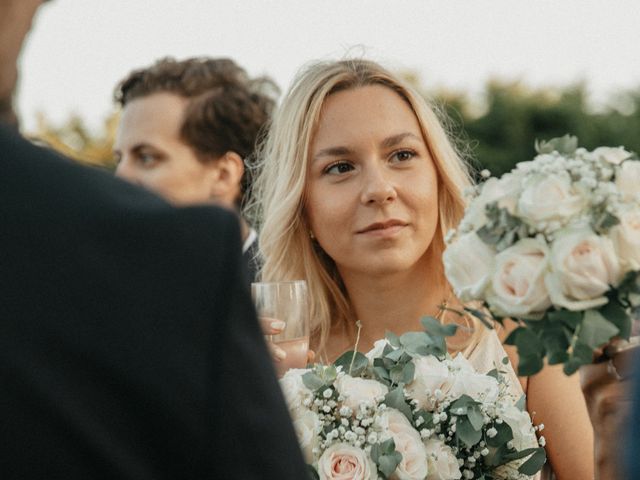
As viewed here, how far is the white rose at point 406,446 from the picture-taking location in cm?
254

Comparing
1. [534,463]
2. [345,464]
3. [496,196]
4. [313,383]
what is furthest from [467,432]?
[496,196]

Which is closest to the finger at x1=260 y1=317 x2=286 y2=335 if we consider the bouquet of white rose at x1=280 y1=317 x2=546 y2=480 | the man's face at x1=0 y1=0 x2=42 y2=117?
the bouquet of white rose at x1=280 y1=317 x2=546 y2=480

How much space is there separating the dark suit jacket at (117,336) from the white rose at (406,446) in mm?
1484

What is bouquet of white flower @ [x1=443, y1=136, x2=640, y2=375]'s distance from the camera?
1.98m

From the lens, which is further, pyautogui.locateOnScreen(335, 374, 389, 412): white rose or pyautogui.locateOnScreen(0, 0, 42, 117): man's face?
pyautogui.locateOnScreen(335, 374, 389, 412): white rose

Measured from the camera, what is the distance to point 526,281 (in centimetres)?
202

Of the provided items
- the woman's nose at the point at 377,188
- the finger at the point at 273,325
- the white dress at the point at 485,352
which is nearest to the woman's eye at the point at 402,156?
the woman's nose at the point at 377,188

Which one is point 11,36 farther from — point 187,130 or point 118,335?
point 187,130

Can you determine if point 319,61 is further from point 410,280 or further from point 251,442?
point 251,442

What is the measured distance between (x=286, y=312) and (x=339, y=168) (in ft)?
3.71

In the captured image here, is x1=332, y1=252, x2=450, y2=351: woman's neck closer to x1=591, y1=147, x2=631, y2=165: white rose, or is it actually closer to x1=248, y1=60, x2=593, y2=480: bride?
x1=248, y1=60, x2=593, y2=480: bride

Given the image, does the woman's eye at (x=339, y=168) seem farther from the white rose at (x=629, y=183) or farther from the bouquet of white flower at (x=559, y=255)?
the white rose at (x=629, y=183)

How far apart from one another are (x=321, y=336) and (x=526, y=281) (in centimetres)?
253

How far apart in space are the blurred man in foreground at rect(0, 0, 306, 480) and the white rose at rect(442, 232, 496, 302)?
1047 millimetres
